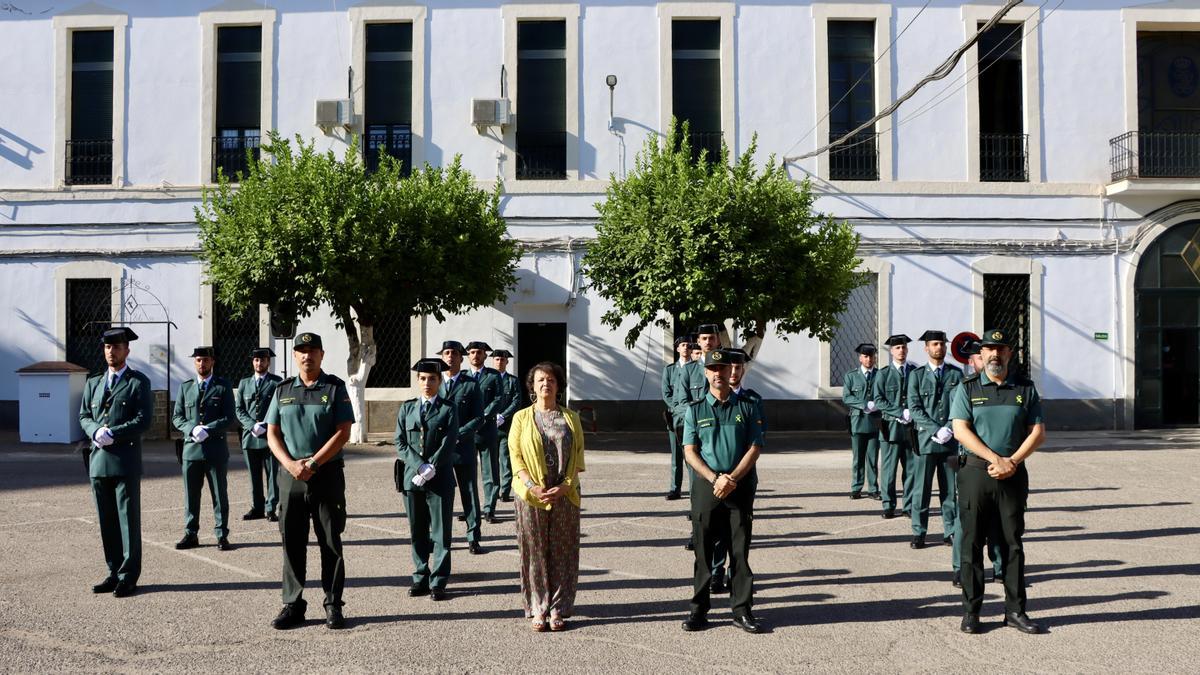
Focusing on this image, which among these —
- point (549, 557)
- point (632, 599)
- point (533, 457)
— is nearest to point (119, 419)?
point (533, 457)

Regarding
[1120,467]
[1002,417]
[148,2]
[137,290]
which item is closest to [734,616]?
[1002,417]

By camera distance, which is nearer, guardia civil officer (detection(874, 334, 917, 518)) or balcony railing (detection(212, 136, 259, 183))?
guardia civil officer (detection(874, 334, 917, 518))

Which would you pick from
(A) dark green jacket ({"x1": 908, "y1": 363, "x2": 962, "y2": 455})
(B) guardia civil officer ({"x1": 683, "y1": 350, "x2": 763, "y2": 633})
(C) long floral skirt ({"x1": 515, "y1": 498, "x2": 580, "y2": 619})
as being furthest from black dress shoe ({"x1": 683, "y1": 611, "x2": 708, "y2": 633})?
(A) dark green jacket ({"x1": 908, "y1": 363, "x2": 962, "y2": 455})

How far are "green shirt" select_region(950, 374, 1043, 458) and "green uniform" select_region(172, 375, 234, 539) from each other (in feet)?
21.4

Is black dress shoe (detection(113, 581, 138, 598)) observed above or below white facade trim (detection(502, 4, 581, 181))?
below

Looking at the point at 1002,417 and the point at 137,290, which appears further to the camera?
the point at 137,290

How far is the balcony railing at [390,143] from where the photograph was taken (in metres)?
22.0

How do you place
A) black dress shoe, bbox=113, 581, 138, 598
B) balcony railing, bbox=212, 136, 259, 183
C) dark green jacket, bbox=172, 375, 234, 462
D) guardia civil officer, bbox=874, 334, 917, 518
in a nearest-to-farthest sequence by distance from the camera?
black dress shoe, bbox=113, 581, 138, 598
dark green jacket, bbox=172, 375, 234, 462
guardia civil officer, bbox=874, 334, 917, 518
balcony railing, bbox=212, 136, 259, 183

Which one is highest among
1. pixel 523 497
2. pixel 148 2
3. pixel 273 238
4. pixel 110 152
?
pixel 148 2

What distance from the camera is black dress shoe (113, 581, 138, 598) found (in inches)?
289

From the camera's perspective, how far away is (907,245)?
21.8 metres

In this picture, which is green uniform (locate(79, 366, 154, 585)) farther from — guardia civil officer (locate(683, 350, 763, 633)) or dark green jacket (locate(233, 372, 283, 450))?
guardia civil officer (locate(683, 350, 763, 633))

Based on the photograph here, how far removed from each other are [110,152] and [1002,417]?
832 inches

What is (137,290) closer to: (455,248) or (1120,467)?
(455,248)
